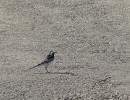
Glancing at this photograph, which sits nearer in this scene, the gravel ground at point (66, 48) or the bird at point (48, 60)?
the gravel ground at point (66, 48)

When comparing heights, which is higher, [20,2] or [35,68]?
[20,2]

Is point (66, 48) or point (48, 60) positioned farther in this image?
point (66, 48)

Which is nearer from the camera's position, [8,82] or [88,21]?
[8,82]

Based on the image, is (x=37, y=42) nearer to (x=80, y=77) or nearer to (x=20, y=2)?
(x=80, y=77)

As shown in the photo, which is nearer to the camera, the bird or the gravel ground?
the gravel ground

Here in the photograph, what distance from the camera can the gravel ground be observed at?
433 inches

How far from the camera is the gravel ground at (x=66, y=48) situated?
11.0m

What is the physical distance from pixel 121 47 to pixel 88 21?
2583 millimetres

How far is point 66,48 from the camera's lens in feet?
43.9

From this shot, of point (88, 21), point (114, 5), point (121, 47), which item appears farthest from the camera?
point (114, 5)

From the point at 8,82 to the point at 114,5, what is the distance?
23.2ft

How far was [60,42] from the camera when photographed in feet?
45.5

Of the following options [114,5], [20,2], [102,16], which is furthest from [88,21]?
[20,2]

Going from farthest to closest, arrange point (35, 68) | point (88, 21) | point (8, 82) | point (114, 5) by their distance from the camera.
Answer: point (114, 5)
point (88, 21)
point (35, 68)
point (8, 82)
